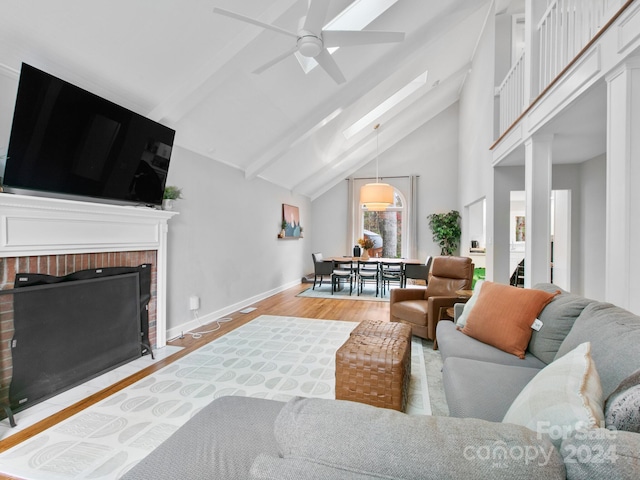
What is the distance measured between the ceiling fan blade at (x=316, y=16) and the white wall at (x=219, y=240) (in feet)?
7.05

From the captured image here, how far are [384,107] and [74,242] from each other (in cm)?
556

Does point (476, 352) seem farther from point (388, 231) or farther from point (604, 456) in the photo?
point (388, 231)

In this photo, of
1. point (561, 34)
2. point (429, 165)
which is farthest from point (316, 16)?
point (429, 165)

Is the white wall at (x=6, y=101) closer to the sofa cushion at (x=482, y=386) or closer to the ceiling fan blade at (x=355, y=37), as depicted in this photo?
the ceiling fan blade at (x=355, y=37)

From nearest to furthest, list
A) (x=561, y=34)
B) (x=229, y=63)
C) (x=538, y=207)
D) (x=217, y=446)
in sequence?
(x=217, y=446) → (x=561, y=34) → (x=229, y=63) → (x=538, y=207)

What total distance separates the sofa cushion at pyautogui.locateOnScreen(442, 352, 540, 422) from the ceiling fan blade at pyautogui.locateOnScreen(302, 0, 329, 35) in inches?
97.6

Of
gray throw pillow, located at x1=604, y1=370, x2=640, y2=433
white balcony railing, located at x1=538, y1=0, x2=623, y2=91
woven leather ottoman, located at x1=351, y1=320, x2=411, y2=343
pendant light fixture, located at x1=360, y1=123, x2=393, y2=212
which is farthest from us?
pendant light fixture, located at x1=360, y1=123, x2=393, y2=212

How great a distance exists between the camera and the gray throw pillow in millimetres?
693

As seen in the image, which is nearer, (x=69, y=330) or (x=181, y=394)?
(x=181, y=394)

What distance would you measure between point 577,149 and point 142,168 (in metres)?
4.73

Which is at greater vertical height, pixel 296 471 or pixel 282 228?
pixel 282 228

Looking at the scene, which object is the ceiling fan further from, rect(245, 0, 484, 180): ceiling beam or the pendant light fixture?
the pendant light fixture

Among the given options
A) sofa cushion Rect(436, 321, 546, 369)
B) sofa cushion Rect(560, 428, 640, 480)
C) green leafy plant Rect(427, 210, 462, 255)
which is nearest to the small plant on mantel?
green leafy plant Rect(427, 210, 462, 255)

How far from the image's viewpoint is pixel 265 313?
4.77 metres
